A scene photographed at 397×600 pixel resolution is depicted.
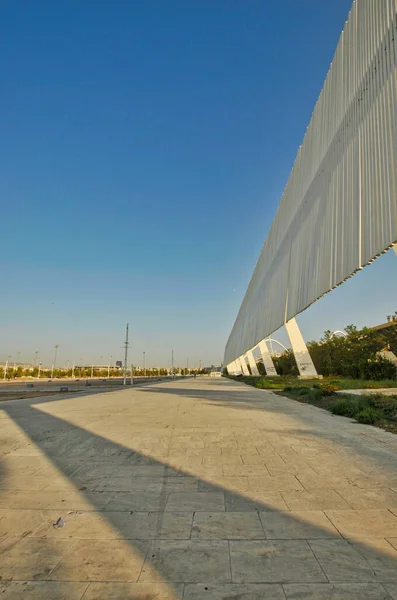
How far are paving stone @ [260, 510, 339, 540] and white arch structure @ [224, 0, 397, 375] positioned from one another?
374 cm

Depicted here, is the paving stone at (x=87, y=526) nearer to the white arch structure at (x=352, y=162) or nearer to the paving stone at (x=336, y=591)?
the paving stone at (x=336, y=591)

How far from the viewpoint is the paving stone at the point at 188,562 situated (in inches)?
88.2

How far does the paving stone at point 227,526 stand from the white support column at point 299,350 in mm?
27155

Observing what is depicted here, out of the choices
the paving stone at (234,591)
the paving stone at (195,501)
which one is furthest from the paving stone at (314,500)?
the paving stone at (234,591)

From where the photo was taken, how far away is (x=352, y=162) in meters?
6.85

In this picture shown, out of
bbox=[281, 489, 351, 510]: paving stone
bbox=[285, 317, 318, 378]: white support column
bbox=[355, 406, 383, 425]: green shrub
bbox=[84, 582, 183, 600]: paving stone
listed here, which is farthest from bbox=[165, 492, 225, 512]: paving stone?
bbox=[285, 317, 318, 378]: white support column

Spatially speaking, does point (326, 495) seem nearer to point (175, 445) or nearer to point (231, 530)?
point (231, 530)

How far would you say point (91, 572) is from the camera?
231cm

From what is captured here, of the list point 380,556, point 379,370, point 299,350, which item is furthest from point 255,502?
point 379,370

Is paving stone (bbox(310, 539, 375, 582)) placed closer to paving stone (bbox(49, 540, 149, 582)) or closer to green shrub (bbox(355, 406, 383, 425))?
paving stone (bbox(49, 540, 149, 582))

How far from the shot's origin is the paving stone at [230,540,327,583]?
2219 millimetres

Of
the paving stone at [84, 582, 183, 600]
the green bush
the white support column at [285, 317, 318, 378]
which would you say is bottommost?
the paving stone at [84, 582, 183, 600]

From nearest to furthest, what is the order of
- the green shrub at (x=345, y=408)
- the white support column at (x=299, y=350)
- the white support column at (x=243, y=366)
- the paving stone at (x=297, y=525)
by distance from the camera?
1. the paving stone at (x=297, y=525)
2. the green shrub at (x=345, y=408)
3. the white support column at (x=299, y=350)
4. the white support column at (x=243, y=366)

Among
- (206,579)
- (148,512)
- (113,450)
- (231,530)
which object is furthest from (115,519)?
(113,450)
